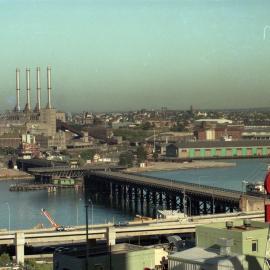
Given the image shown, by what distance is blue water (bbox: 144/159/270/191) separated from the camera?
14664 millimetres

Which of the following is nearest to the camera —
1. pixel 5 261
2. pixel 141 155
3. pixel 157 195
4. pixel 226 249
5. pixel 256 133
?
pixel 226 249

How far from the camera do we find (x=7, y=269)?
515cm

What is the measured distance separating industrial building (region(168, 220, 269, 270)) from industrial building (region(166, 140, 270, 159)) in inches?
759

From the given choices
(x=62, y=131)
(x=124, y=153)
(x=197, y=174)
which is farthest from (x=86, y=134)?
(x=197, y=174)

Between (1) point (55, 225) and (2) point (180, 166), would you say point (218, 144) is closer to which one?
(2) point (180, 166)

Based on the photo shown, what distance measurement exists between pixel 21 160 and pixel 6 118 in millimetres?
5412

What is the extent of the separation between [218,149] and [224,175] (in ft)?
19.7

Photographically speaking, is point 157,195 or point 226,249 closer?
point 226,249

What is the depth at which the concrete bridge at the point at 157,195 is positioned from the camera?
11078 millimetres

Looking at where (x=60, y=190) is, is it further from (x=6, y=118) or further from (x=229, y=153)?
(x=6, y=118)

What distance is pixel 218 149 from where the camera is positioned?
75.6 ft

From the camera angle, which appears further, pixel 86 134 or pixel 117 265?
pixel 86 134

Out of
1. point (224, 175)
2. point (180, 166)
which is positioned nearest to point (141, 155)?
point (180, 166)

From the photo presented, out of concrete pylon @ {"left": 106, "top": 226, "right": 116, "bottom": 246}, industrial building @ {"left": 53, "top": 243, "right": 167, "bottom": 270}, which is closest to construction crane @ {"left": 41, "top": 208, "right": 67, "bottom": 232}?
concrete pylon @ {"left": 106, "top": 226, "right": 116, "bottom": 246}
